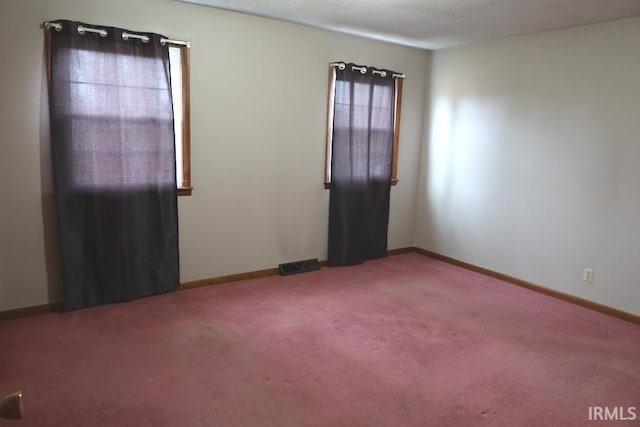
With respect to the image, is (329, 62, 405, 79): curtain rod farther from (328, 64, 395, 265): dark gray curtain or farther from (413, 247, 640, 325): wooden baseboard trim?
(413, 247, 640, 325): wooden baseboard trim

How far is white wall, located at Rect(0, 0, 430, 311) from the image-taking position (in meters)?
2.99

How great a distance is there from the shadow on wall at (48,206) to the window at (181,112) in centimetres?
89

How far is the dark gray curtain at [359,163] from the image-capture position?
4391mm

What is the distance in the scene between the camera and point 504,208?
14.3 feet

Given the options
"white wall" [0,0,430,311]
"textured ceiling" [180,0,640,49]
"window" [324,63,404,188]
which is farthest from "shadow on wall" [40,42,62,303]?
"window" [324,63,404,188]

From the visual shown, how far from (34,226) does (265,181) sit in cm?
184

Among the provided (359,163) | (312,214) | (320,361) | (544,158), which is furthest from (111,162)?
(544,158)

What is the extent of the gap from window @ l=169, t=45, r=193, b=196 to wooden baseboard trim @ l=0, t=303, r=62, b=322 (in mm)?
1235

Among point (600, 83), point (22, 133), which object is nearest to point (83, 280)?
point (22, 133)

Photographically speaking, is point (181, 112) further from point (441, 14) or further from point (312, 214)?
point (441, 14)

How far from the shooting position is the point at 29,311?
125 inches

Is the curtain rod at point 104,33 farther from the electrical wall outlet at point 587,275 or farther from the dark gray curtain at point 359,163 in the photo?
the electrical wall outlet at point 587,275

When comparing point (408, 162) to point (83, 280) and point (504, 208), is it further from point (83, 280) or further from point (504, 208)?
point (83, 280)

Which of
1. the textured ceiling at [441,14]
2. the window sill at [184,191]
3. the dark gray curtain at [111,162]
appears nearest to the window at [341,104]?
the textured ceiling at [441,14]
